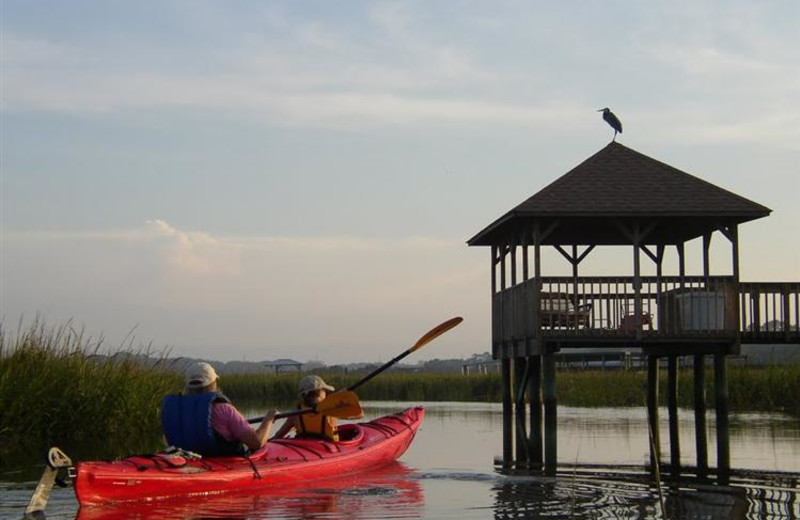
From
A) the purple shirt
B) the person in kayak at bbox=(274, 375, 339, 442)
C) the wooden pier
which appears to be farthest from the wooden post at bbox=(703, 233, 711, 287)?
the purple shirt

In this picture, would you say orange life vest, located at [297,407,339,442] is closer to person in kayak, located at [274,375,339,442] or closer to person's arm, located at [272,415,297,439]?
person in kayak, located at [274,375,339,442]

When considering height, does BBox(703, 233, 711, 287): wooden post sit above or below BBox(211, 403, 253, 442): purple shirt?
Result: above

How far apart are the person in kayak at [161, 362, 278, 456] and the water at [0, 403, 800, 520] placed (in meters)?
0.63

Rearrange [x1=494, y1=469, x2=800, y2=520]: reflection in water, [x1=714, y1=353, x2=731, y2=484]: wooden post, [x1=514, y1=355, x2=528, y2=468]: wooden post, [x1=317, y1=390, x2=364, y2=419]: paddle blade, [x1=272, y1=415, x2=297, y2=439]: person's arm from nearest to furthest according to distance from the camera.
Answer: [x1=494, y1=469, x2=800, y2=520]: reflection in water → [x1=317, y1=390, x2=364, y2=419]: paddle blade → [x1=272, y1=415, x2=297, y2=439]: person's arm → [x1=714, y1=353, x2=731, y2=484]: wooden post → [x1=514, y1=355, x2=528, y2=468]: wooden post

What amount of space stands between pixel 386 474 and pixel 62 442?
529cm

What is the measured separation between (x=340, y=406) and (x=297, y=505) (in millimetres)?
2746

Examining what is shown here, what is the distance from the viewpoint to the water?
14023 millimetres

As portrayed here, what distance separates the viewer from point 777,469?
1906 cm

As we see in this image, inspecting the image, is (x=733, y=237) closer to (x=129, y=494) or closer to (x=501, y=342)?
(x=501, y=342)

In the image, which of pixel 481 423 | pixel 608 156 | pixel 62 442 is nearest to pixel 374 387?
pixel 481 423

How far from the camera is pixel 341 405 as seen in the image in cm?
1748

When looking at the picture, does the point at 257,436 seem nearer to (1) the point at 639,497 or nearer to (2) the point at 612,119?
(1) the point at 639,497

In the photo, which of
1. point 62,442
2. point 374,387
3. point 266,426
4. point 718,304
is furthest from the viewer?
point 374,387

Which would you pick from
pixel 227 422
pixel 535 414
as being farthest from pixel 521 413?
pixel 227 422
